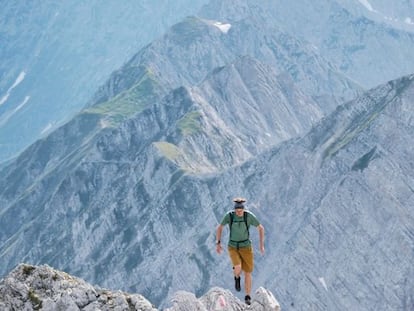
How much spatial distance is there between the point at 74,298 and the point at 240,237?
977 centimetres

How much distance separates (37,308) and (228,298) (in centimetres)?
1069

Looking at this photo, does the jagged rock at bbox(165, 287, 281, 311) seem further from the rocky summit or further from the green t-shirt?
the green t-shirt

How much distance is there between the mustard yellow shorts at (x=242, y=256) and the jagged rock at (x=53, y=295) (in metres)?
5.15

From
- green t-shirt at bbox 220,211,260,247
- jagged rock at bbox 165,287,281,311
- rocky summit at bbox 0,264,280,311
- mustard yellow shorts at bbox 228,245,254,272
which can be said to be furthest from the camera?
rocky summit at bbox 0,264,280,311

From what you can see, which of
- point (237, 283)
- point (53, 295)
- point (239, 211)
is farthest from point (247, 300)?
point (53, 295)

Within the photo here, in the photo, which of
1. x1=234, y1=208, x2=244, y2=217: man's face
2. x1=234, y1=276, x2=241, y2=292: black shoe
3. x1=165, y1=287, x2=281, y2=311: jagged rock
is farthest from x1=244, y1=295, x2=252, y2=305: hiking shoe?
x1=234, y1=208, x2=244, y2=217: man's face

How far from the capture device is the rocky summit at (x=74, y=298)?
154 ft

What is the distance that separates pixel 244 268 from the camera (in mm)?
47156

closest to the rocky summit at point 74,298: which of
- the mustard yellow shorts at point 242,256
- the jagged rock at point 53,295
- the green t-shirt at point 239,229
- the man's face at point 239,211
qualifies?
the jagged rock at point 53,295

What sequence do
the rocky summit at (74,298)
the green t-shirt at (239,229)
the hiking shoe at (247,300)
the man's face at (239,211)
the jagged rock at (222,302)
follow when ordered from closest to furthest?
1. the man's face at (239,211)
2. the green t-shirt at (239,229)
3. the hiking shoe at (247,300)
4. the jagged rock at (222,302)
5. the rocky summit at (74,298)

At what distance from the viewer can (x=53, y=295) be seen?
48.0 m

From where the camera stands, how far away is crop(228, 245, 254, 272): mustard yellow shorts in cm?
4625

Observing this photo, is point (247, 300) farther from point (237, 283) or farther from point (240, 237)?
point (240, 237)

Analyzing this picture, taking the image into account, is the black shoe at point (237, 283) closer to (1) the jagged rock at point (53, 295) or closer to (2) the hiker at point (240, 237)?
(2) the hiker at point (240, 237)
